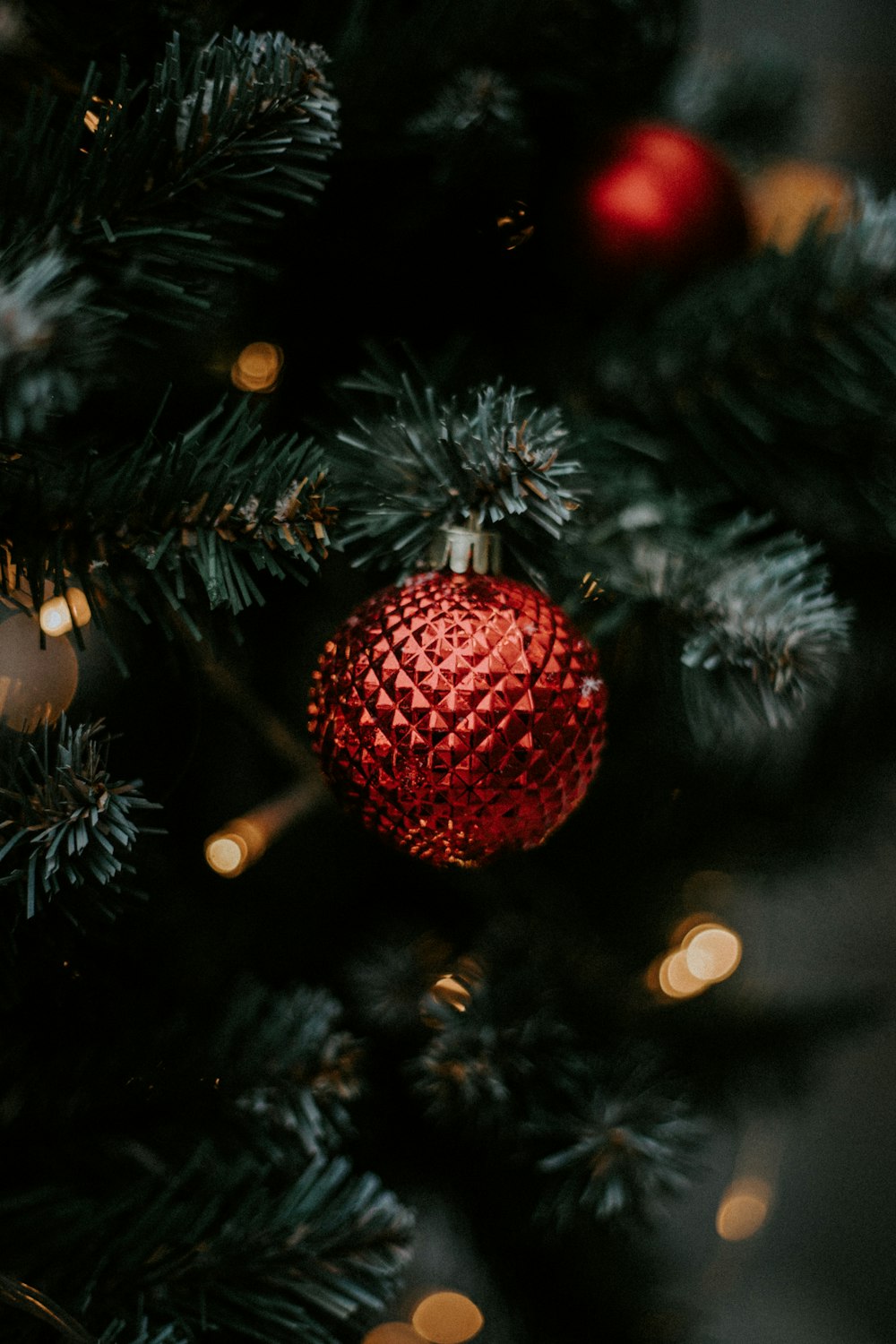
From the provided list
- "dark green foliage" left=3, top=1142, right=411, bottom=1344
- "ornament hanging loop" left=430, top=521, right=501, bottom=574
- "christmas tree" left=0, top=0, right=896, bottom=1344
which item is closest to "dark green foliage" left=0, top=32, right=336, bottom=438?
"christmas tree" left=0, top=0, right=896, bottom=1344

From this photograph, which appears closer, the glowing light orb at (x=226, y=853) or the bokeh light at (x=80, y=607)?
the bokeh light at (x=80, y=607)

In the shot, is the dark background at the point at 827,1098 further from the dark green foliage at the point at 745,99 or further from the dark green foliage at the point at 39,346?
the dark green foliage at the point at 39,346

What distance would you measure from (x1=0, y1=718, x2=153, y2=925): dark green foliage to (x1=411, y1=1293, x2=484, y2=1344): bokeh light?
386 mm

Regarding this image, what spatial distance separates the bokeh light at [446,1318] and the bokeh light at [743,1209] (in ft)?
0.69

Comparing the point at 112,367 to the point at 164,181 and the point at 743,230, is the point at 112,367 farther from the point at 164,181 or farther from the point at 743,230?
the point at 743,230

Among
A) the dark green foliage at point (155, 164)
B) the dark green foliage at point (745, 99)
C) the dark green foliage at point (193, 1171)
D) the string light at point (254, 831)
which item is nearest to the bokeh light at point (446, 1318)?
the dark green foliage at point (193, 1171)

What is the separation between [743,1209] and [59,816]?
A: 0.59m

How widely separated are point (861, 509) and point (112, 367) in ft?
1.30

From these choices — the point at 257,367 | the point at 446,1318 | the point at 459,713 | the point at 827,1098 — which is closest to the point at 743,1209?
the point at 827,1098

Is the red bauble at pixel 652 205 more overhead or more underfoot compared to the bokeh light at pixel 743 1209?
more overhead

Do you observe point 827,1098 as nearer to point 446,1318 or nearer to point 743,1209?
point 743,1209

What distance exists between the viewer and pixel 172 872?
447 millimetres

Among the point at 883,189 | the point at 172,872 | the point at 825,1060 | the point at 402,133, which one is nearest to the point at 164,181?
the point at 402,133

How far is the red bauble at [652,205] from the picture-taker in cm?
44
